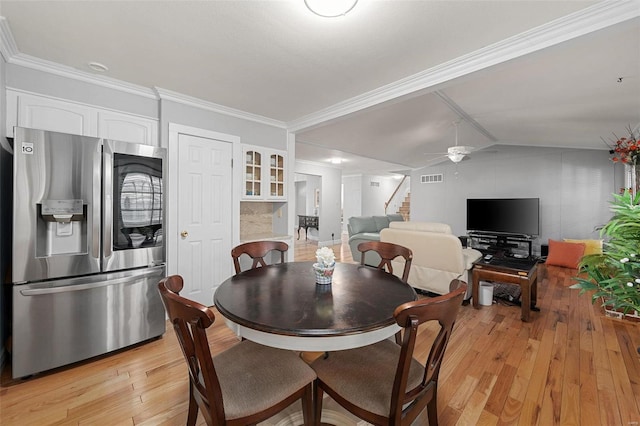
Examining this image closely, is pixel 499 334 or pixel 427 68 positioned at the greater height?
pixel 427 68

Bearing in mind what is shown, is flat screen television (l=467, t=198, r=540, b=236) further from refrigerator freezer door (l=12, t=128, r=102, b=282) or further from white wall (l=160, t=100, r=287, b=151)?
refrigerator freezer door (l=12, t=128, r=102, b=282)

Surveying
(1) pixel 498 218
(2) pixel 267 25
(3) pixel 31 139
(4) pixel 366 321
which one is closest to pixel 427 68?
(2) pixel 267 25

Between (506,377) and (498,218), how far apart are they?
555 cm

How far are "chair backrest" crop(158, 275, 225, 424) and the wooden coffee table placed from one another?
3.19 meters

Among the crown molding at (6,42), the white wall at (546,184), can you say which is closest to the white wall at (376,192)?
the white wall at (546,184)

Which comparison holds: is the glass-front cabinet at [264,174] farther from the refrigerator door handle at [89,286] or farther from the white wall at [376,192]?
the white wall at [376,192]

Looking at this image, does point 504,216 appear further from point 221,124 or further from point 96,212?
point 96,212

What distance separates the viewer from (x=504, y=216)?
6469 mm

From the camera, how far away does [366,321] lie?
1.20 meters

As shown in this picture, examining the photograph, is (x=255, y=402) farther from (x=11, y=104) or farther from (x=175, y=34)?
(x=11, y=104)

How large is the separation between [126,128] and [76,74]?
0.55m

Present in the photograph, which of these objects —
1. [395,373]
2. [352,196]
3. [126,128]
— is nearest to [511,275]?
[395,373]

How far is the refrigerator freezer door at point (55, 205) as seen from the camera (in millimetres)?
1883

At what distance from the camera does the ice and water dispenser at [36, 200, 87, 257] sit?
6.45 feet
